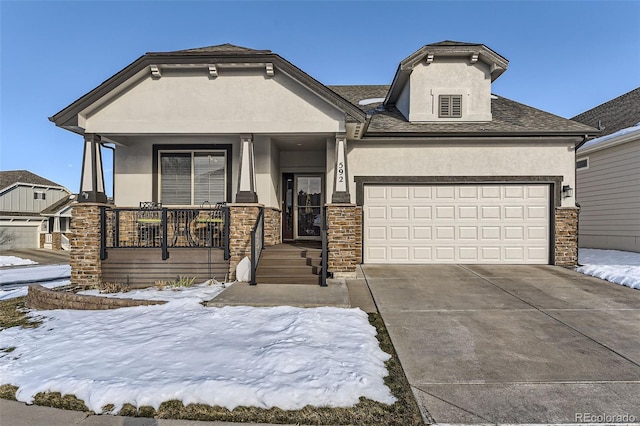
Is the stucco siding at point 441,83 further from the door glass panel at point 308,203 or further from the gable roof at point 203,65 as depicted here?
the door glass panel at point 308,203

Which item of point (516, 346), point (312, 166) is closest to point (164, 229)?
point (312, 166)

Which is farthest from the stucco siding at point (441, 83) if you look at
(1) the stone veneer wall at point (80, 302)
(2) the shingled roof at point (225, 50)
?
(1) the stone veneer wall at point (80, 302)

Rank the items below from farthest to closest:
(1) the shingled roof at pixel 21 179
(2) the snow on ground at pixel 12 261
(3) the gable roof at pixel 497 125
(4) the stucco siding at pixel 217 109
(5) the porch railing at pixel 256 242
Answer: (1) the shingled roof at pixel 21 179, (2) the snow on ground at pixel 12 261, (3) the gable roof at pixel 497 125, (4) the stucco siding at pixel 217 109, (5) the porch railing at pixel 256 242

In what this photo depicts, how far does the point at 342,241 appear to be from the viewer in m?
7.86

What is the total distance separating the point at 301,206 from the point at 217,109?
3.98 m

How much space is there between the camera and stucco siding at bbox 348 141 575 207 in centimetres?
958

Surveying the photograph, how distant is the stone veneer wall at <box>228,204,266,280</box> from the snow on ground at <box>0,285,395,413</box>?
7.29 ft

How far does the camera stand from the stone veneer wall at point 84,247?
7754 millimetres

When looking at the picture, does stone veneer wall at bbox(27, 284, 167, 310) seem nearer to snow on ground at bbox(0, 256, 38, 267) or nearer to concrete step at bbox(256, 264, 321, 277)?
concrete step at bbox(256, 264, 321, 277)

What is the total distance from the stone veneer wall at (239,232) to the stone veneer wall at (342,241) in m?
1.91

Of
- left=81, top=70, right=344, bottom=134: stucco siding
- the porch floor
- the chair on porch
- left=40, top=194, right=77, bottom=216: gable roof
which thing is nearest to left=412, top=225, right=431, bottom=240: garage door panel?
the porch floor

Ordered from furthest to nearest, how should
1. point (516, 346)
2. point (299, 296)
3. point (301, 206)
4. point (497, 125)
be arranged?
point (301, 206), point (497, 125), point (299, 296), point (516, 346)

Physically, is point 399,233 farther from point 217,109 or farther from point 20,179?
point 20,179

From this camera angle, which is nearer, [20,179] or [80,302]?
[80,302]
